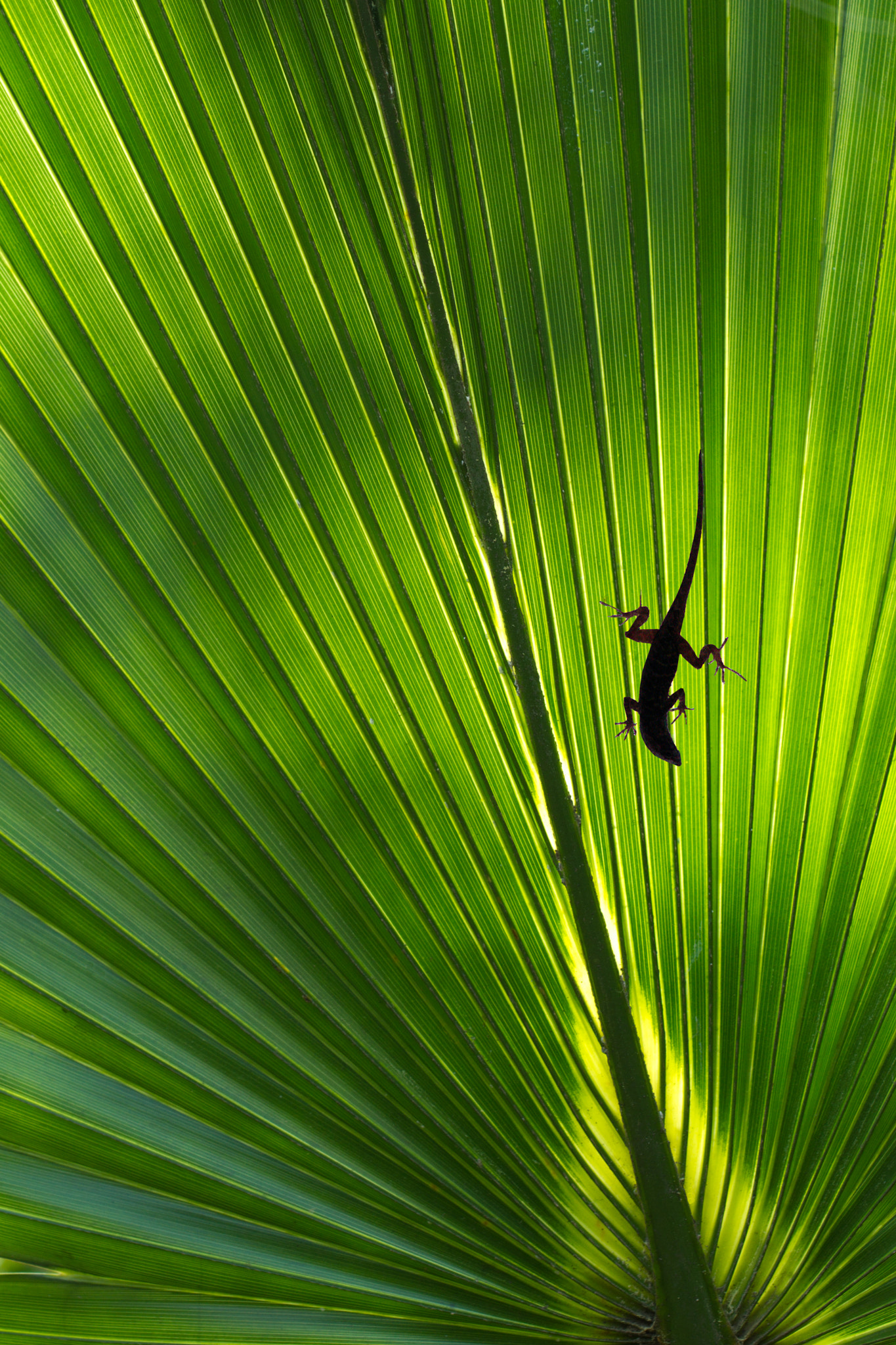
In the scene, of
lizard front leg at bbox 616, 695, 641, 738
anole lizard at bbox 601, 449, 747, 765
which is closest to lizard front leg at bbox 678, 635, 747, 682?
anole lizard at bbox 601, 449, 747, 765

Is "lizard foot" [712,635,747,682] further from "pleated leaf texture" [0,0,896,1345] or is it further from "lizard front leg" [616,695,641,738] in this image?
"lizard front leg" [616,695,641,738]

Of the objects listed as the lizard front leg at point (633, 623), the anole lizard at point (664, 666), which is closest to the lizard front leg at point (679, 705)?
the anole lizard at point (664, 666)

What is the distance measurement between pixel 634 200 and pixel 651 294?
162 millimetres

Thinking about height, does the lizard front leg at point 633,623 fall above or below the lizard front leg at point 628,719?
above

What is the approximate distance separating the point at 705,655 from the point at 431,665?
0.58m

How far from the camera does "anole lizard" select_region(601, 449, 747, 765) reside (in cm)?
147

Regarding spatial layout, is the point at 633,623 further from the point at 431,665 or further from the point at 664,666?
the point at 431,665

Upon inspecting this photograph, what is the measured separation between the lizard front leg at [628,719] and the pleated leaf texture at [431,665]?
0.14 feet

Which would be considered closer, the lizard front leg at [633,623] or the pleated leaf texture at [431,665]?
the pleated leaf texture at [431,665]

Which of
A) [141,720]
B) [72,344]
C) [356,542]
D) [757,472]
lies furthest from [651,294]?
[141,720]

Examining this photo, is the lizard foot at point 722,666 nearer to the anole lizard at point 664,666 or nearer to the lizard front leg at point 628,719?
the anole lizard at point 664,666

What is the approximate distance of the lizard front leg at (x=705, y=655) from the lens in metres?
1.50

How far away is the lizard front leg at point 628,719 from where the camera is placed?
1.55 metres

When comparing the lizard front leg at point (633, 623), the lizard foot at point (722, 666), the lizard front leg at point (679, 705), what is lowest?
the lizard front leg at point (679, 705)
